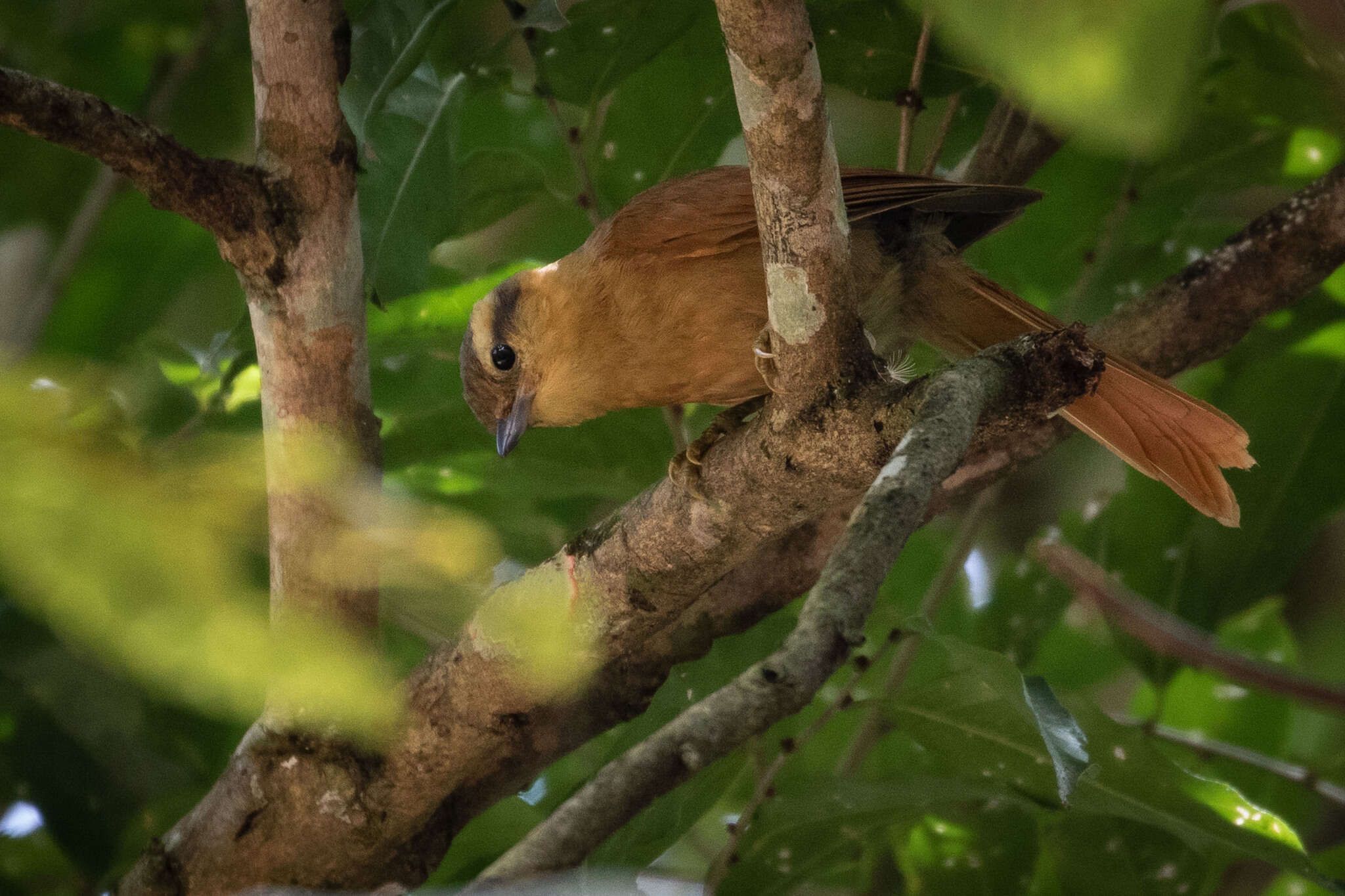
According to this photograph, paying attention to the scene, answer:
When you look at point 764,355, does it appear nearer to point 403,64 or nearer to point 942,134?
point 403,64

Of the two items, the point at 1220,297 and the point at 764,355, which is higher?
the point at 764,355

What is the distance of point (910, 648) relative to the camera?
2480 mm

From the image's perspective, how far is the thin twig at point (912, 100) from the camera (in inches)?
84.8

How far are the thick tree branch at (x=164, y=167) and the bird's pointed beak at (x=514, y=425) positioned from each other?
0.71 meters

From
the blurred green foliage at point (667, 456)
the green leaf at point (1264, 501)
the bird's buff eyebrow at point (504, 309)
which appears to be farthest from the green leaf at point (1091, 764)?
the bird's buff eyebrow at point (504, 309)

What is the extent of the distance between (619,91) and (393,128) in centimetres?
55

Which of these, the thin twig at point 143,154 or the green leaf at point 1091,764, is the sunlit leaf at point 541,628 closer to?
the green leaf at point 1091,764

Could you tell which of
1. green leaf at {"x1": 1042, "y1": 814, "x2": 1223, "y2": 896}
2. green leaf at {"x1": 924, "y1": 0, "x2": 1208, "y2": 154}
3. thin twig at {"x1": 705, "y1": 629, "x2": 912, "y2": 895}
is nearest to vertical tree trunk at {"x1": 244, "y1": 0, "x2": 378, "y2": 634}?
thin twig at {"x1": 705, "y1": 629, "x2": 912, "y2": 895}

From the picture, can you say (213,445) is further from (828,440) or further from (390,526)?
(828,440)

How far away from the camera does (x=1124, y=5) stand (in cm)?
37

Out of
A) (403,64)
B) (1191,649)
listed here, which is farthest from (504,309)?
(1191,649)

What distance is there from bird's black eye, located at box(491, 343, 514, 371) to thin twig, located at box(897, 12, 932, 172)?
0.87 metres

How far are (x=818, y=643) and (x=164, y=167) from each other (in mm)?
1129

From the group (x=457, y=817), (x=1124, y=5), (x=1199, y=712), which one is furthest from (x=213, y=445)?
(x=1199, y=712)
